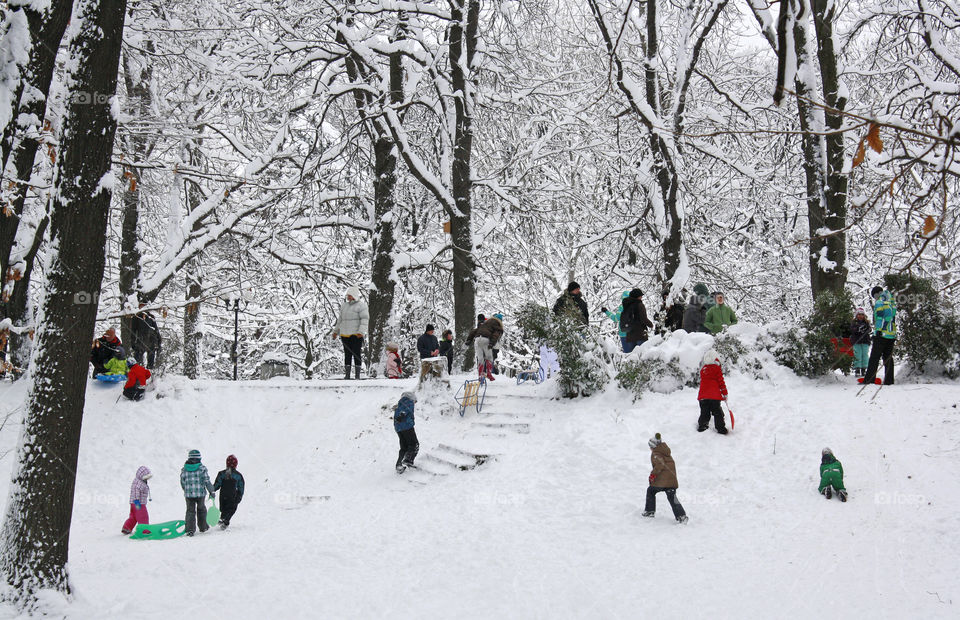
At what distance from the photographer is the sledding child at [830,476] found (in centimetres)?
916

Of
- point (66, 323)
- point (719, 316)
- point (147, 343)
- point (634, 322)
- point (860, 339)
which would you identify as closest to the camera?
point (66, 323)

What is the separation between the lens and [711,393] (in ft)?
37.0

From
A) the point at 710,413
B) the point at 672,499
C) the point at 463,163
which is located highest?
the point at 463,163

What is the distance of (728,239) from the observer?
76.0ft

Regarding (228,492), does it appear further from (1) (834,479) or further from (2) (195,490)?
(1) (834,479)

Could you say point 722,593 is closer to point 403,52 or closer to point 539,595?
point 539,595

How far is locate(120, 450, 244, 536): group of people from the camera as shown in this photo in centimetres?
1027

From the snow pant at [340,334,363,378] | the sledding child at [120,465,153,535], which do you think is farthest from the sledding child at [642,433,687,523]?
the snow pant at [340,334,363,378]

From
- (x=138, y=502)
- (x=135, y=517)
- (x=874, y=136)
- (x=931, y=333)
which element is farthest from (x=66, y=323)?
(x=931, y=333)

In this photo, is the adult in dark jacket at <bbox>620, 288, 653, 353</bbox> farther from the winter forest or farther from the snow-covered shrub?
the snow-covered shrub

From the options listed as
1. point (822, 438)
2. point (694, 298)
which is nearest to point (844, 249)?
point (694, 298)

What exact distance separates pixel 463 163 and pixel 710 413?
27.1 ft

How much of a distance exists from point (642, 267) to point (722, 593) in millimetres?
17081

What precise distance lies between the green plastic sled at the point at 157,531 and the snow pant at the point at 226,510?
1.70ft
